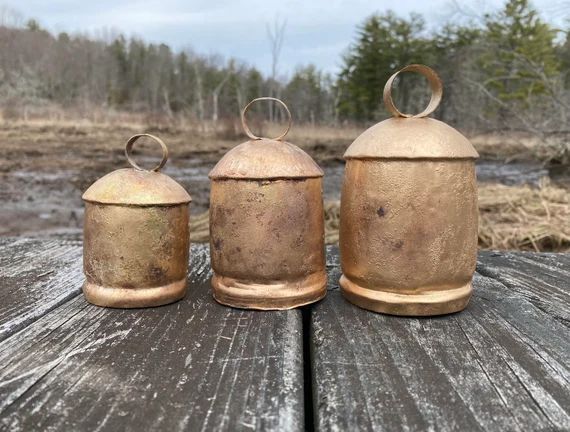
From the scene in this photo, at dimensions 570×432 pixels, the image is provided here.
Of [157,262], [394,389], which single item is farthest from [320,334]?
[157,262]

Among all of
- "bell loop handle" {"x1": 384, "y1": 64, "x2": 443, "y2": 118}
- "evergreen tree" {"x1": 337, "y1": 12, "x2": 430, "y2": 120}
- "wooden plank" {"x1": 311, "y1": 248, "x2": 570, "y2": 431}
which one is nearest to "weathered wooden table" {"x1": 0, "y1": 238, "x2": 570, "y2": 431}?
"wooden plank" {"x1": 311, "y1": 248, "x2": 570, "y2": 431}

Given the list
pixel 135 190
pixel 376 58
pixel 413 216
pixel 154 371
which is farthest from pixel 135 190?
pixel 376 58

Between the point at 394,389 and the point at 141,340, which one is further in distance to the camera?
the point at 141,340

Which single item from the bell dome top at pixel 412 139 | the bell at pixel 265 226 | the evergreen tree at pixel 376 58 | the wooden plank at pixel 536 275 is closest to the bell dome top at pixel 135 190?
the bell at pixel 265 226

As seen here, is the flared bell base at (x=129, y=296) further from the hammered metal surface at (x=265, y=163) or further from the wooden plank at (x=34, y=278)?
the hammered metal surface at (x=265, y=163)

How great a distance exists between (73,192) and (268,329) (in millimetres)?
6868

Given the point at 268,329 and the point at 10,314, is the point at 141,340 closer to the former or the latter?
the point at 268,329

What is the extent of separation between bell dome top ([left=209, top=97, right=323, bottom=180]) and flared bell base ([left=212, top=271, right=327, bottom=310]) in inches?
9.8

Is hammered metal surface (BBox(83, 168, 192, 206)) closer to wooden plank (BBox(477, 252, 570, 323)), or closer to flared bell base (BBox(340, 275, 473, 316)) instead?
flared bell base (BBox(340, 275, 473, 316))

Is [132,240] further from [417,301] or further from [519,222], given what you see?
[519,222]

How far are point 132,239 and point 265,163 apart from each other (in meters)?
0.36

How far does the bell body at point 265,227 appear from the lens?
45.9 inches

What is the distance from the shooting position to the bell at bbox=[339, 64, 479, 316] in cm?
112

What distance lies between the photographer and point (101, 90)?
1889 centimetres
